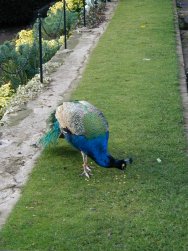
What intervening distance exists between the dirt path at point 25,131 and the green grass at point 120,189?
0.11m

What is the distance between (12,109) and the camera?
730 cm

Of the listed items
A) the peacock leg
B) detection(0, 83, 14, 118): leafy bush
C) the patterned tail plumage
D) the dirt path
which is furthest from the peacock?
detection(0, 83, 14, 118): leafy bush

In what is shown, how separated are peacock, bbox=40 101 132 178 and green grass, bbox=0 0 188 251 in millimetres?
208

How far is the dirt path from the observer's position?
514cm

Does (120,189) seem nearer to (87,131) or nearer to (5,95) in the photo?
(87,131)

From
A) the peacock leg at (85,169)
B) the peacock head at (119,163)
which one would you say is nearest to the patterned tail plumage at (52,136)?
the peacock leg at (85,169)

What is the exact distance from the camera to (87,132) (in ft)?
16.7

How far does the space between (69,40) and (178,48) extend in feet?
6.84

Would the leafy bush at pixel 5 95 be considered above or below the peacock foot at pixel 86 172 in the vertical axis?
below

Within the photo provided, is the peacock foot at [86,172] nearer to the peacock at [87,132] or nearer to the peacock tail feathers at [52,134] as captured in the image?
the peacock at [87,132]

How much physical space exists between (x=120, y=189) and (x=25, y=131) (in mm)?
1782

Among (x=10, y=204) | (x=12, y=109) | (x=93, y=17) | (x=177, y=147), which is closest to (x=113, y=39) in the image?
(x=93, y=17)

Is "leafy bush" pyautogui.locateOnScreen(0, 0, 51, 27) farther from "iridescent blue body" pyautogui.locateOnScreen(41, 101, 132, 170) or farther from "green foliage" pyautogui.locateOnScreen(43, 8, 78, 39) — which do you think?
"iridescent blue body" pyautogui.locateOnScreen(41, 101, 132, 170)

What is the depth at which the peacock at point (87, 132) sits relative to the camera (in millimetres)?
5027
